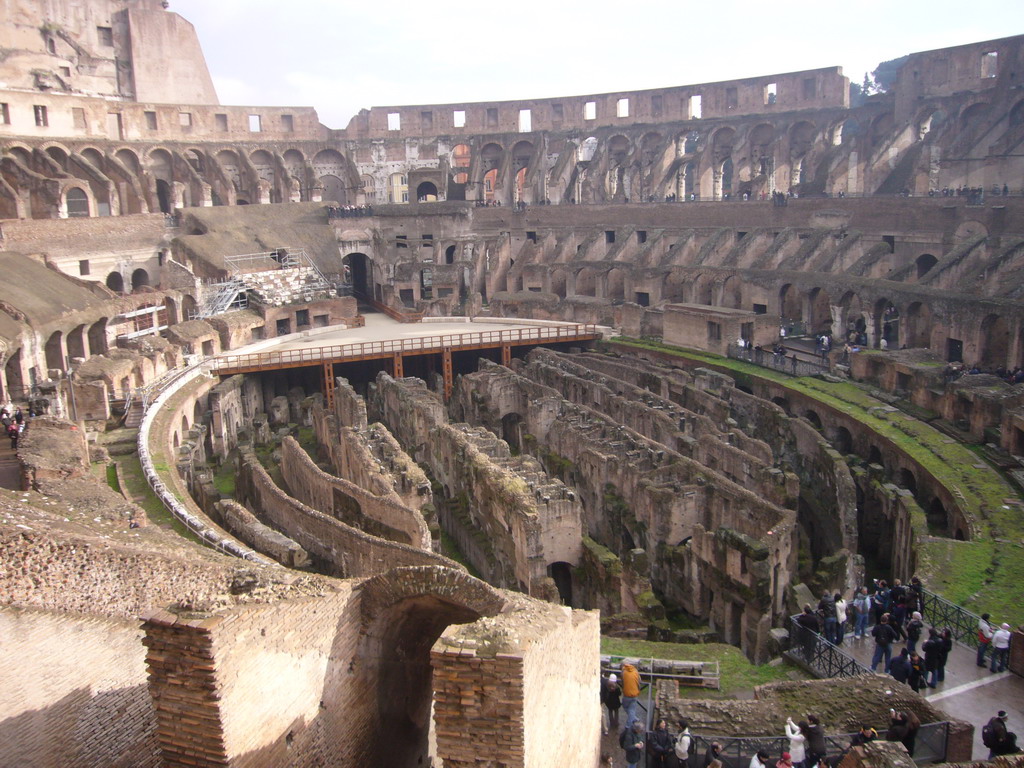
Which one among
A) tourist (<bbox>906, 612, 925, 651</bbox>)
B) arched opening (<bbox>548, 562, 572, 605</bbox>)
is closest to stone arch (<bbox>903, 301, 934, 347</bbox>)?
arched opening (<bbox>548, 562, 572, 605</bbox>)

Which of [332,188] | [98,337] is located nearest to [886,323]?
[98,337]

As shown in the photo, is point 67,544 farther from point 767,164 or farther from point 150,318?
point 767,164

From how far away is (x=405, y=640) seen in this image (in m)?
10.7

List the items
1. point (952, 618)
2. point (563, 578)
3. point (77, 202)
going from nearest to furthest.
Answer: point (952, 618), point (563, 578), point (77, 202)

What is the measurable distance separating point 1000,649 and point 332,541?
11.1 meters

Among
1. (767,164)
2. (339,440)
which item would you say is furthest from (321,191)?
(339,440)

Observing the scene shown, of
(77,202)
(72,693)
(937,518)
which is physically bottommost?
(937,518)

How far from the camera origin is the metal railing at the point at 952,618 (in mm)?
12727

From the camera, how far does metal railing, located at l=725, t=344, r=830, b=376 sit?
95.9 feet

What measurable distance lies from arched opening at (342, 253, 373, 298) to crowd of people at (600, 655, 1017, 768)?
40042 millimetres

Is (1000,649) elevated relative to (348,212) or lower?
lower

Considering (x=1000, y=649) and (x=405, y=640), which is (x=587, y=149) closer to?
(x=1000, y=649)

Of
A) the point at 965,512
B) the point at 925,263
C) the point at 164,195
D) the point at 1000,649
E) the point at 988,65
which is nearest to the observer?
the point at 1000,649

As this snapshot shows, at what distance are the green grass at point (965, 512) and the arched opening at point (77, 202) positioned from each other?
32.9m
